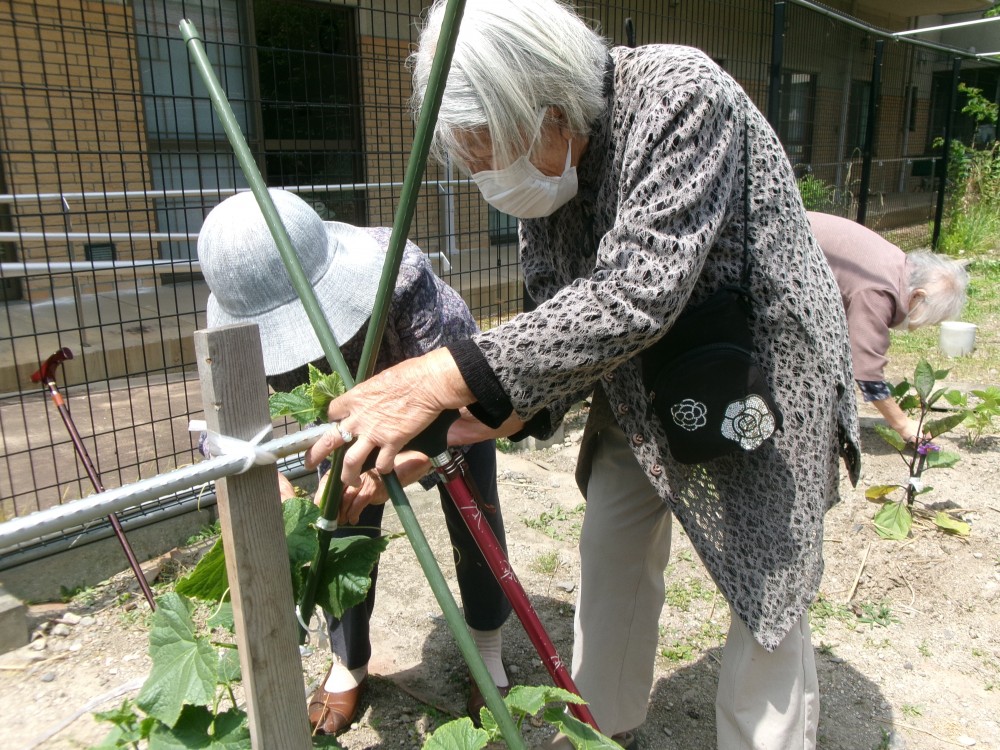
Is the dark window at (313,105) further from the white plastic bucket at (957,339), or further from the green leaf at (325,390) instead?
the white plastic bucket at (957,339)

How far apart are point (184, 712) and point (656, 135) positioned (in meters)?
1.15

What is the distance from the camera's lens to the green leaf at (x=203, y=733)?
4.15 feet

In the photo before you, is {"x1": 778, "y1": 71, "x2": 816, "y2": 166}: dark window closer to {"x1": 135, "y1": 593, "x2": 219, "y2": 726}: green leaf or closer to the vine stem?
the vine stem

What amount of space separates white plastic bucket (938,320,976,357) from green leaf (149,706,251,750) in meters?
5.63

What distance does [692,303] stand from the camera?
143 centimetres

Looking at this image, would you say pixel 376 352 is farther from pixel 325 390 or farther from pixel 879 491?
pixel 879 491

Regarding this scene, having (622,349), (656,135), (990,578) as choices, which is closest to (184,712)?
(622,349)

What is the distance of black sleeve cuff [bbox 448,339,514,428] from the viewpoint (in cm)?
122

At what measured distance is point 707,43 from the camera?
5.34 metres

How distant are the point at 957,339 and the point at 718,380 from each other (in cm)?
507

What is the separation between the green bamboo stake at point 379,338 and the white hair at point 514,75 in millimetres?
314

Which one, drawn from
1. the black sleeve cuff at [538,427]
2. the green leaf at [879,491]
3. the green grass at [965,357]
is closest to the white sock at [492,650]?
the black sleeve cuff at [538,427]

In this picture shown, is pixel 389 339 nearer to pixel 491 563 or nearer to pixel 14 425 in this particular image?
pixel 491 563

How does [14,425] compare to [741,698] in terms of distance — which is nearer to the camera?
[741,698]
